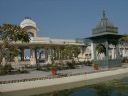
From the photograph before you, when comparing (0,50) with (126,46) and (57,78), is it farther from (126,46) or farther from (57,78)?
(126,46)

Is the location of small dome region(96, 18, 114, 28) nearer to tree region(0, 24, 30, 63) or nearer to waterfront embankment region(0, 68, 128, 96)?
waterfront embankment region(0, 68, 128, 96)

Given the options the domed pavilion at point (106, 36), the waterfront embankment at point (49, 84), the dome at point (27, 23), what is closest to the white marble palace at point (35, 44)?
the dome at point (27, 23)

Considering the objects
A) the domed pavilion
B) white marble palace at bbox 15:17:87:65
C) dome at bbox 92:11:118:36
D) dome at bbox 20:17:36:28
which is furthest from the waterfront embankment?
dome at bbox 20:17:36:28

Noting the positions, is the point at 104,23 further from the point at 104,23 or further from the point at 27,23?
the point at 27,23

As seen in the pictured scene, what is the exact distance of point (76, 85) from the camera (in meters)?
30.0

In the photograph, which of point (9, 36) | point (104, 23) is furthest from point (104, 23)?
point (9, 36)

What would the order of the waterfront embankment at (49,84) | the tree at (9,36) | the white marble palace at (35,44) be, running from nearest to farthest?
the waterfront embankment at (49,84) → the tree at (9,36) → the white marble palace at (35,44)

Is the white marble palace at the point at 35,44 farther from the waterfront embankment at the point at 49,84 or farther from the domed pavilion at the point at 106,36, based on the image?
the waterfront embankment at the point at 49,84

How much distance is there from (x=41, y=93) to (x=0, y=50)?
52.3ft

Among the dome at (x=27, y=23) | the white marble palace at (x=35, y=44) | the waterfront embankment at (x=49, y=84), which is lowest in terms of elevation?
the waterfront embankment at (x=49, y=84)

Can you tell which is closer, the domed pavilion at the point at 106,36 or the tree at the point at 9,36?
the tree at the point at 9,36

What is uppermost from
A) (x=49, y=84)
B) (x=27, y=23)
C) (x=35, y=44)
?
(x=27, y=23)

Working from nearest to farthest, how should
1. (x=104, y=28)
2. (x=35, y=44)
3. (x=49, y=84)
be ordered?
(x=49, y=84), (x=104, y=28), (x=35, y=44)

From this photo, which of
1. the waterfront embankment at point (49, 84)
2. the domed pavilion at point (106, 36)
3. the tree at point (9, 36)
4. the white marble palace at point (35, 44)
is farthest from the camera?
the white marble palace at point (35, 44)
